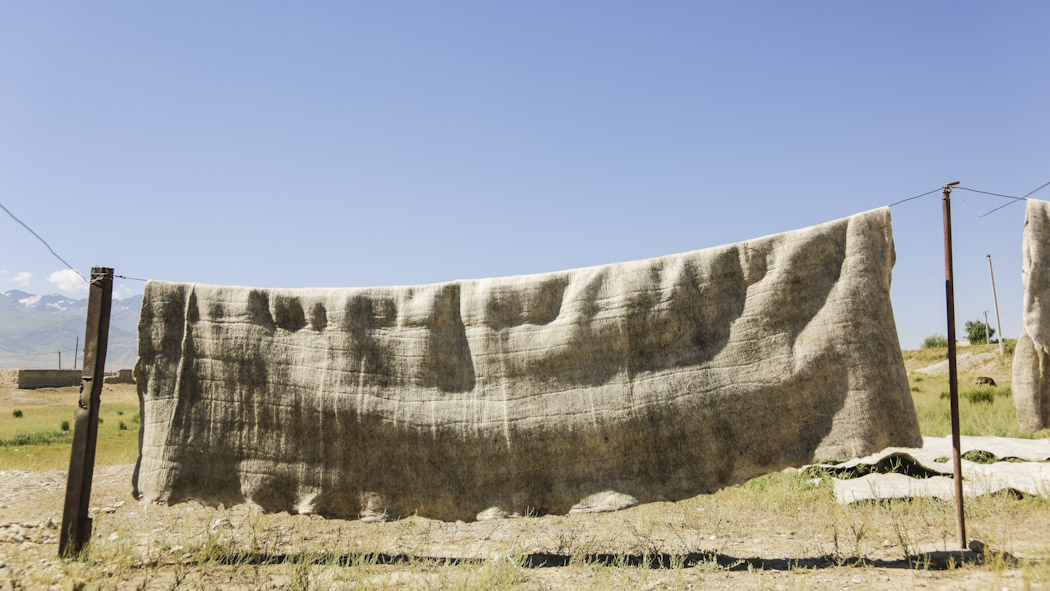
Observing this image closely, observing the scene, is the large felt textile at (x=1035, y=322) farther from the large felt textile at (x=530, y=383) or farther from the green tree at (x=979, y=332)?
the green tree at (x=979, y=332)

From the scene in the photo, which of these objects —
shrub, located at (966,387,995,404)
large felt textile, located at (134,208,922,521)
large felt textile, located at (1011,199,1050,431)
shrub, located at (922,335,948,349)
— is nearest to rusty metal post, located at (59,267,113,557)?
large felt textile, located at (134,208,922,521)

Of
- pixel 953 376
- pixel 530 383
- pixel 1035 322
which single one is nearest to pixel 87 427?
pixel 530 383

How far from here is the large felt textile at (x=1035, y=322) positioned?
3.86 meters

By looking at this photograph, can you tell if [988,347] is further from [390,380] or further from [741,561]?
[390,380]

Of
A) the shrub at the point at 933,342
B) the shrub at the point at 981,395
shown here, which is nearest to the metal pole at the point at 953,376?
the shrub at the point at 981,395

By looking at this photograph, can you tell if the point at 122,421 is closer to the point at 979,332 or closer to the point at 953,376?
the point at 953,376

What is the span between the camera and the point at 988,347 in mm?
23969

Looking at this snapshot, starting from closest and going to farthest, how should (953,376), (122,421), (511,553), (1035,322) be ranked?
1. (953,376)
2. (1035,322)
3. (511,553)
4. (122,421)

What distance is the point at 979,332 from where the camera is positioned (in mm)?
39031

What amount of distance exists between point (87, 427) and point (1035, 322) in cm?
659

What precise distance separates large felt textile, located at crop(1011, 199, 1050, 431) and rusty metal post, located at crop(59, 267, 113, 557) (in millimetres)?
6246

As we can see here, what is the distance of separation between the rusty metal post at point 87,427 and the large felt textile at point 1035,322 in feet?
20.5

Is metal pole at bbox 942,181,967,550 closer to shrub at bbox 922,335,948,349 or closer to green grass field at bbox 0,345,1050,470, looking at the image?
green grass field at bbox 0,345,1050,470

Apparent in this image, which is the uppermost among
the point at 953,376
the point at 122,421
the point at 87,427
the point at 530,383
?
the point at 953,376
